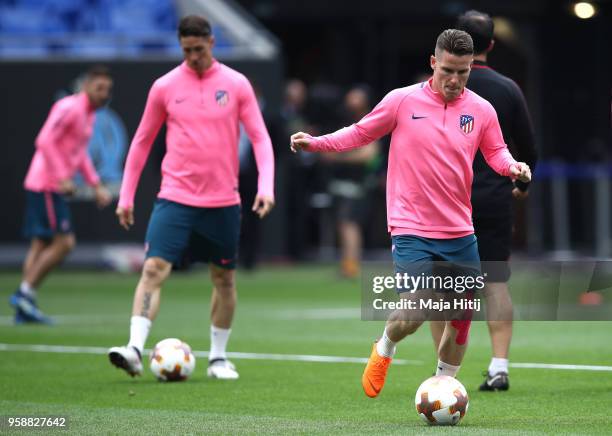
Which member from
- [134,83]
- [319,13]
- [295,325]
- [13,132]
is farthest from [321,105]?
[295,325]

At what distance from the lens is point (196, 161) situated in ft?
34.0

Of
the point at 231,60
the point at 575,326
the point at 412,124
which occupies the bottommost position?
the point at 575,326

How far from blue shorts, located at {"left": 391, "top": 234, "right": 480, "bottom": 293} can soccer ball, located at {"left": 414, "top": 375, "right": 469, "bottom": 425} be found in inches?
22.7

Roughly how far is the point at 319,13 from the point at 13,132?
578 centimetres

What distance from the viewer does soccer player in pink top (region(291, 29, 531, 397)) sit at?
8.25 meters

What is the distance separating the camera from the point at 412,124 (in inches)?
329

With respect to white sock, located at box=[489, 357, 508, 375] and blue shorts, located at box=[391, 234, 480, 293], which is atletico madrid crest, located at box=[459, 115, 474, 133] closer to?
blue shorts, located at box=[391, 234, 480, 293]

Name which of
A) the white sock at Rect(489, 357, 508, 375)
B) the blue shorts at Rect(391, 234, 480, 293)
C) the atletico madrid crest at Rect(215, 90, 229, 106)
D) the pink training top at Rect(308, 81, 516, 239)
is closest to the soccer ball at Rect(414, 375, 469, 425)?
the blue shorts at Rect(391, 234, 480, 293)

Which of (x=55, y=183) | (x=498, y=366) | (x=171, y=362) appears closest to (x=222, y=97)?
(x=171, y=362)

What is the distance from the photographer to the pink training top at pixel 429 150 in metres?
8.33

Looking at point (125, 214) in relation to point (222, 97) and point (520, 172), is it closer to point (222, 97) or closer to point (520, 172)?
point (222, 97)

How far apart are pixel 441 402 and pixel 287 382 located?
242 centimetres

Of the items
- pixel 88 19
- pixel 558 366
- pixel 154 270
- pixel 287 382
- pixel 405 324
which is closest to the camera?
pixel 405 324

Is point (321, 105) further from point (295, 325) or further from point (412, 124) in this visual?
point (412, 124)
